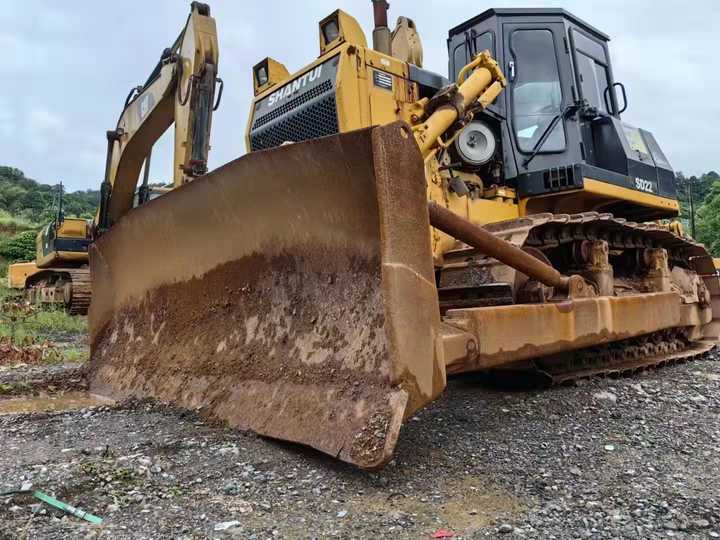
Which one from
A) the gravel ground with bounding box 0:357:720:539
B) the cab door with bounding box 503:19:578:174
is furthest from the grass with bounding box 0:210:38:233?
the gravel ground with bounding box 0:357:720:539

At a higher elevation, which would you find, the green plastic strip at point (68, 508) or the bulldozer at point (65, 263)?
the bulldozer at point (65, 263)

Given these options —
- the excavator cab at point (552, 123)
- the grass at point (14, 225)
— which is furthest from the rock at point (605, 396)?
the grass at point (14, 225)

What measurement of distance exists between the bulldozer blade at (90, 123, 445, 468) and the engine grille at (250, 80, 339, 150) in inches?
40.7

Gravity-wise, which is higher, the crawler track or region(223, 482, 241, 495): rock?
the crawler track

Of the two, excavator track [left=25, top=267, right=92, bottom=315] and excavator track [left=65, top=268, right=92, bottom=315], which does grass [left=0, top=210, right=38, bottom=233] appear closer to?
excavator track [left=25, top=267, right=92, bottom=315]

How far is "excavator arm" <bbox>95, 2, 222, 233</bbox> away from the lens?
14.6ft

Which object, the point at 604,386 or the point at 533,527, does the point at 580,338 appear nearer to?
the point at 604,386

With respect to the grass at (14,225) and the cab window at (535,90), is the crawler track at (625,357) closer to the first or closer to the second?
the cab window at (535,90)

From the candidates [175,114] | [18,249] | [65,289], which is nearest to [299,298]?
[175,114]

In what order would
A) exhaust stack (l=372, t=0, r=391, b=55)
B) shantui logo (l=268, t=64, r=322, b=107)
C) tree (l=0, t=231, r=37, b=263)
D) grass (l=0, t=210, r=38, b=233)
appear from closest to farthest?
1. shantui logo (l=268, t=64, r=322, b=107)
2. exhaust stack (l=372, t=0, r=391, b=55)
3. tree (l=0, t=231, r=37, b=263)
4. grass (l=0, t=210, r=38, b=233)

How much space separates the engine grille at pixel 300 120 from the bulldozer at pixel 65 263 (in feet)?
27.4

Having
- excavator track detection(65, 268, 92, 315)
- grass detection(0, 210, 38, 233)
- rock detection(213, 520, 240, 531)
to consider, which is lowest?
rock detection(213, 520, 240, 531)

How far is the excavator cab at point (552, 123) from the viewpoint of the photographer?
4.68m

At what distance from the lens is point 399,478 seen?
7.29 feet
